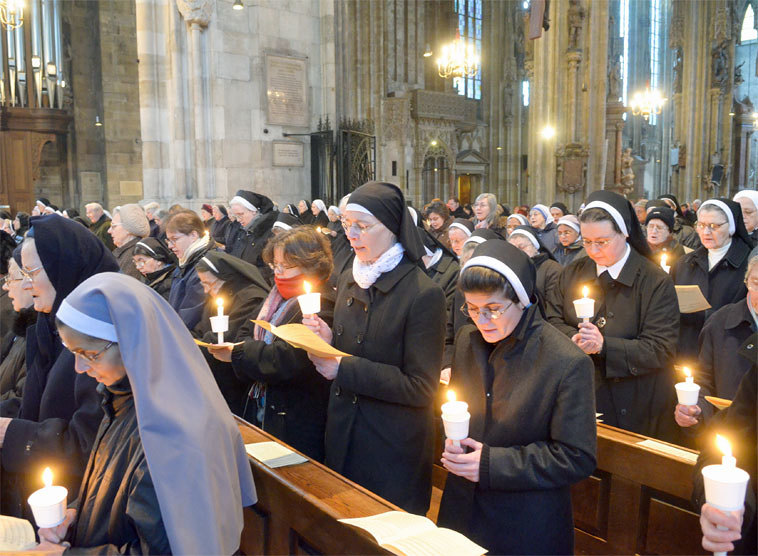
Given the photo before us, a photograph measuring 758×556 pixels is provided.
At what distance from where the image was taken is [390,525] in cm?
208

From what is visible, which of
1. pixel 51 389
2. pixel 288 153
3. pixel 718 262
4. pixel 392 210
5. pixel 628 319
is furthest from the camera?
pixel 288 153

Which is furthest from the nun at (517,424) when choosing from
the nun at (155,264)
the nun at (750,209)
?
the nun at (750,209)

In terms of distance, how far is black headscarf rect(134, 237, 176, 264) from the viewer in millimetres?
5325

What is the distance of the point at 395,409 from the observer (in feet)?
9.45

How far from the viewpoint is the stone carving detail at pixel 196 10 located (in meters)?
11.2

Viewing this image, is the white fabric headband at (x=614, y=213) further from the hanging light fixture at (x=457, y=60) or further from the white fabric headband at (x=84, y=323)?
the hanging light fixture at (x=457, y=60)

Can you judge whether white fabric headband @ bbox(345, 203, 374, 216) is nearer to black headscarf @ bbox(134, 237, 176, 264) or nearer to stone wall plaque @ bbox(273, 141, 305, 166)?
black headscarf @ bbox(134, 237, 176, 264)

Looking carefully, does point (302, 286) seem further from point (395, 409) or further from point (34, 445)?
point (34, 445)

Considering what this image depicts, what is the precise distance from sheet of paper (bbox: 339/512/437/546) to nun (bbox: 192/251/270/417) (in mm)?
1886

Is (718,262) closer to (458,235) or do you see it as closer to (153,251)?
(458,235)

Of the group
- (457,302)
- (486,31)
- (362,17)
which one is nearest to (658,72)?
(486,31)

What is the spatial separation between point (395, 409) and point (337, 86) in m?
11.1

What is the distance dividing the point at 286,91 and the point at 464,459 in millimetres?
11458

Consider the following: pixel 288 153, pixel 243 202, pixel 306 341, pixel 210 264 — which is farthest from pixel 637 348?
pixel 288 153
